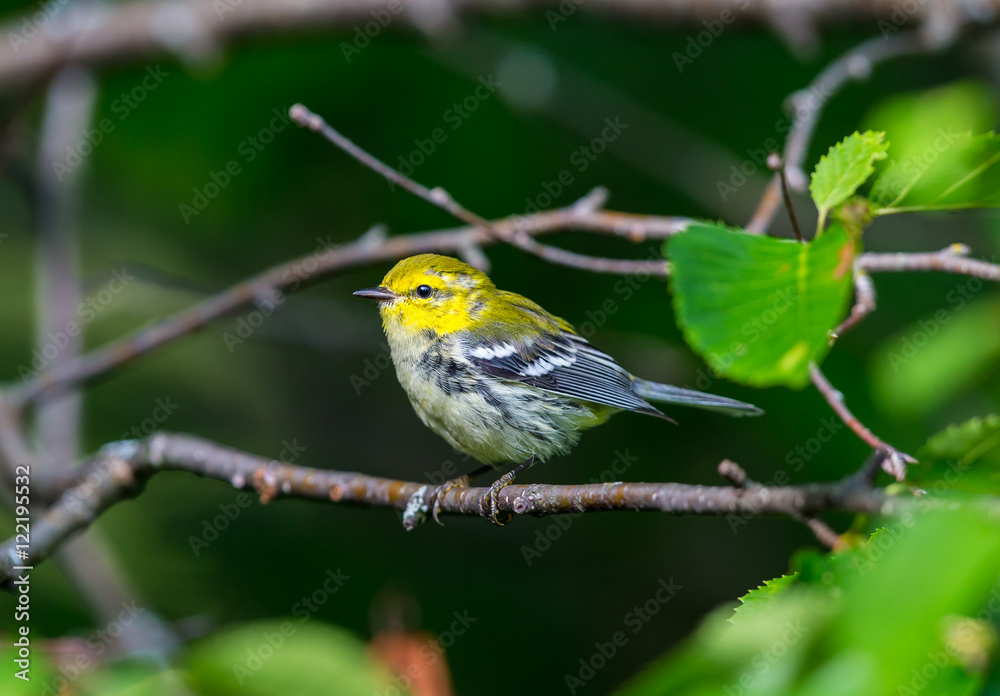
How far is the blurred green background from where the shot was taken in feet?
13.8

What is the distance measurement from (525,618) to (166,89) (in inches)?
142

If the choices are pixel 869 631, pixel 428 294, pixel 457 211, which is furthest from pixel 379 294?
pixel 869 631

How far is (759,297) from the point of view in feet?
4.07

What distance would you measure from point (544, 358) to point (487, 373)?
0.27 m

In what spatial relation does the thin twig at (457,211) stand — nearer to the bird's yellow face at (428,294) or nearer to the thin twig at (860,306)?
the bird's yellow face at (428,294)

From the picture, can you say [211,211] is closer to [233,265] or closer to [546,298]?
[233,265]

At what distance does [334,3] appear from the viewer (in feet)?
13.0

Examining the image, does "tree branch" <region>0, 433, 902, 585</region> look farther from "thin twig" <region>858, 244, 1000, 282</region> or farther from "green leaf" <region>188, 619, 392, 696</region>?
"thin twig" <region>858, 244, 1000, 282</region>

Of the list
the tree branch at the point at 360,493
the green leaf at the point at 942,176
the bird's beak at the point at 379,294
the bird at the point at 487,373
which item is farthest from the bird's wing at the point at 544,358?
the green leaf at the point at 942,176

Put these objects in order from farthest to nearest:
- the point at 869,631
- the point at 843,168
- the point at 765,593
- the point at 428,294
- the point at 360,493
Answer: the point at 428,294 < the point at 360,493 < the point at 843,168 < the point at 765,593 < the point at 869,631

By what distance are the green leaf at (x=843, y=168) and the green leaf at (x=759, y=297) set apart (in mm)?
210

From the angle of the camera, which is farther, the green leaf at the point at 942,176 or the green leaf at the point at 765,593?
the green leaf at the point at 942,176

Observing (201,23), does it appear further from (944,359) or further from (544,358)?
(944,359)

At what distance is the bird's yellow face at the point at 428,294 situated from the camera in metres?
2.89
